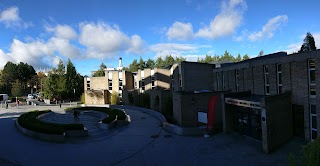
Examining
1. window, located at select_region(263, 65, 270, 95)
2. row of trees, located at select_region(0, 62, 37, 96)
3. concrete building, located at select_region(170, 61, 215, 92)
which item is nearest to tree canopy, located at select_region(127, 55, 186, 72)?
row of trees, located at select_region(0, 62, 37, 96)

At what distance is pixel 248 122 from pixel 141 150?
830 cm

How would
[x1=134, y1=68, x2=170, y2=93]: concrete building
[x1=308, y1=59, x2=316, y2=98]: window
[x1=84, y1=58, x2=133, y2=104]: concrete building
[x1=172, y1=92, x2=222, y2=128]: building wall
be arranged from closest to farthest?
[x1=308, y1=59, x2=316, y2=98]: window
[x1=172, y1=92, x2=222, y2=128]: building wall
[x1=134, y1=68, x2=170, y2=93]: concrete building
[x1=84, y1=58, x2=133, y2=104]: concrete building

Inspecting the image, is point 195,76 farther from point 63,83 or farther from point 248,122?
point 63,83

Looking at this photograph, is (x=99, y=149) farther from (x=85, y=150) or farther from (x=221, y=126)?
(x=221, y=126)

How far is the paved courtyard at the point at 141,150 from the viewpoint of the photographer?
13297 mm

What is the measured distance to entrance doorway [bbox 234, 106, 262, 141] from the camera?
654 inches

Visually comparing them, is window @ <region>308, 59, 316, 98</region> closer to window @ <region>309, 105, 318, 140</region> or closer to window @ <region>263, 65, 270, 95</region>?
window @ <region>309, 105, 318, 140</region>

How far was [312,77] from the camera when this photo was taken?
15.1 meters

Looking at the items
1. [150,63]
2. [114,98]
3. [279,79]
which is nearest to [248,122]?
[279,79]

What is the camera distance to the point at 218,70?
26.8 m

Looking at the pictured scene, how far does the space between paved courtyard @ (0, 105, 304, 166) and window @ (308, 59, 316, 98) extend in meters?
3.34

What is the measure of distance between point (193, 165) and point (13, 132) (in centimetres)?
1623

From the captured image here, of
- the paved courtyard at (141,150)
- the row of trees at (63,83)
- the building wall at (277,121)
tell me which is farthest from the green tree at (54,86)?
the building wall at (277,121)

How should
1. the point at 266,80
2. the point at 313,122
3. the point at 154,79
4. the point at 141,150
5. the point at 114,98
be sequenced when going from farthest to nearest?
the point at 114,98 < the point at 154,79 < the point at 266,80 < the point at 141,150 < the point at 313,122
